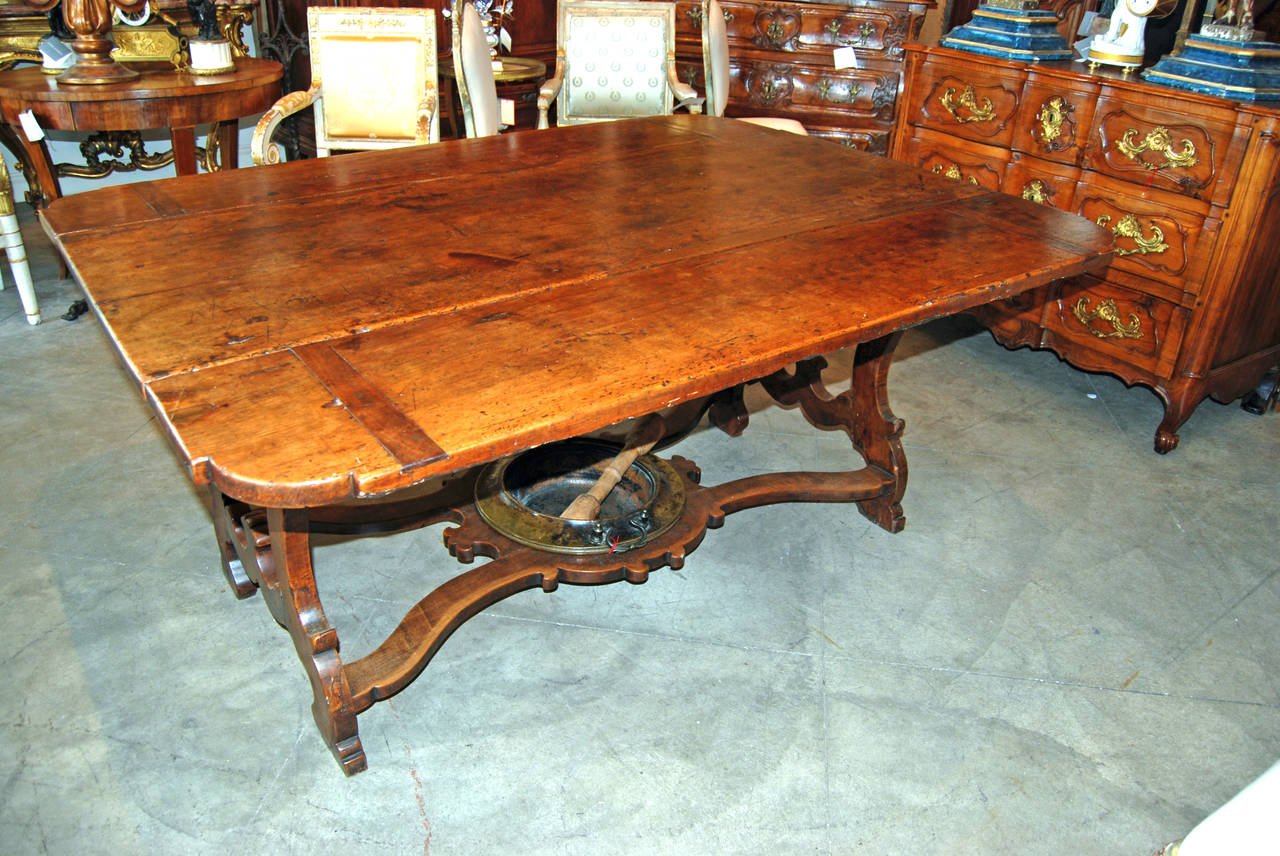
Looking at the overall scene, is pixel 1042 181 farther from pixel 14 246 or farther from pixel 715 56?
pixel 14 246

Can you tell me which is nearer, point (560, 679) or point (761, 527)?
point (560, 679)

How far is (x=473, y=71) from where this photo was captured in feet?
10.5

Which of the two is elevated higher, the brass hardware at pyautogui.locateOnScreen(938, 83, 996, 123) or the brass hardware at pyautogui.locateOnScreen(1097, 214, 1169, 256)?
the brass hardware at pyautogui.locateOnScreen(938, 83, 996, 123)

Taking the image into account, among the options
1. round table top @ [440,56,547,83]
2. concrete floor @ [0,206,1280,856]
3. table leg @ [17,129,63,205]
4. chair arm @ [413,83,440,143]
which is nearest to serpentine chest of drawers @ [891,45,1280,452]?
concrete floor @ [0,206,1280,856]

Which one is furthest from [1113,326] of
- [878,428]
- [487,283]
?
[487,283]

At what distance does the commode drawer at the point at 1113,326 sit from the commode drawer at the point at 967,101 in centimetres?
55

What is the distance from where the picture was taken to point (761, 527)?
245 centimetres

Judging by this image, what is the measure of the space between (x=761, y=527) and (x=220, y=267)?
55.0 inches

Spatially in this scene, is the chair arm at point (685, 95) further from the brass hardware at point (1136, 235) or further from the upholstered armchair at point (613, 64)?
the brass hardware at point (1136, 235)

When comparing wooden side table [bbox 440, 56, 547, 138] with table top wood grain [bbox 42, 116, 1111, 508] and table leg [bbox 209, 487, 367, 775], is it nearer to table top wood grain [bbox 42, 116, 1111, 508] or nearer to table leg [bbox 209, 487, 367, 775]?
table top wood grain [bbox 42, 116, 1111, 508]

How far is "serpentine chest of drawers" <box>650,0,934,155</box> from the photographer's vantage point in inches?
167

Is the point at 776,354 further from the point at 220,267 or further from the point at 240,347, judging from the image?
the point at 220,267

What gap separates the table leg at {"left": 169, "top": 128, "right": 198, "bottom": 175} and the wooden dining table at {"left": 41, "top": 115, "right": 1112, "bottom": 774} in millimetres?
1372

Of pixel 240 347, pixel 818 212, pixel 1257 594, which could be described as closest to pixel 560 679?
pixel 240 347
